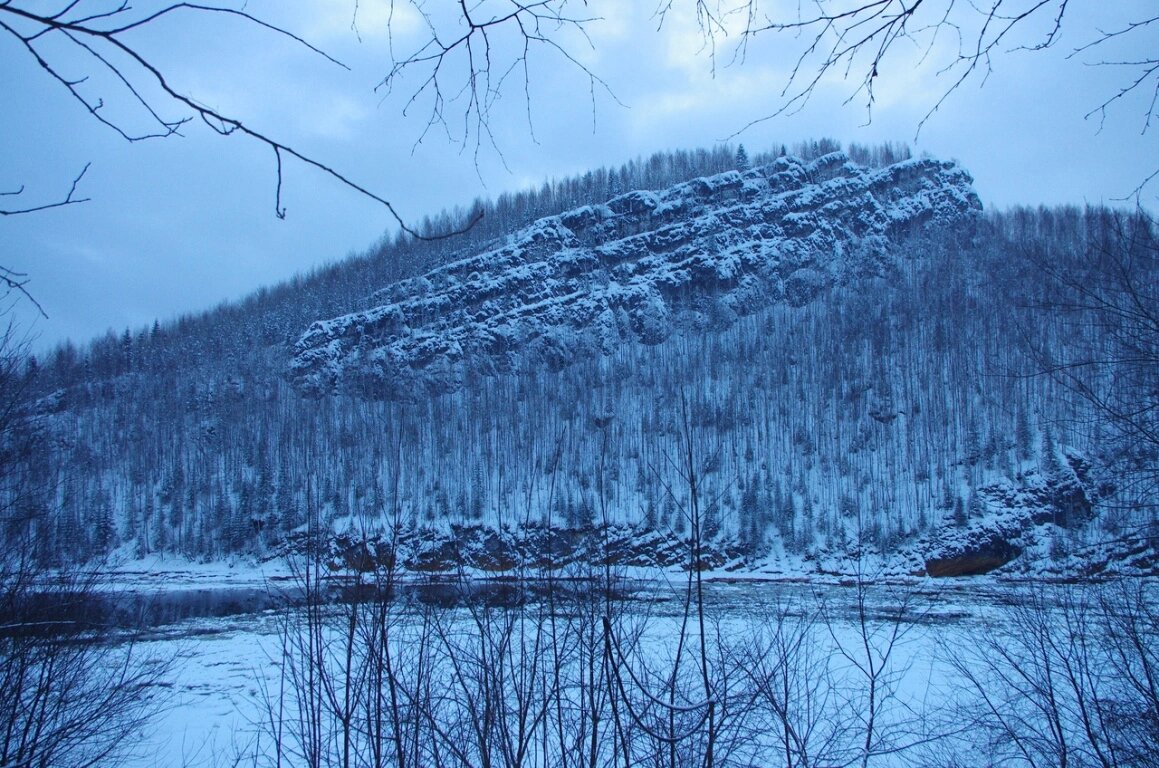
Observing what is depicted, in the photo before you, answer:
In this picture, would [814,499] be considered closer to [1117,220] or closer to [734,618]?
[734,618]

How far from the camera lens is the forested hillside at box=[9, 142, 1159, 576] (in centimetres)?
4200

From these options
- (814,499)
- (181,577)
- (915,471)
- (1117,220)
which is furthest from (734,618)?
(181,577)

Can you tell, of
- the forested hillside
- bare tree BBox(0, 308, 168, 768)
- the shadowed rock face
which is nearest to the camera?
bare tree BBox(0, 308, 168, 768)

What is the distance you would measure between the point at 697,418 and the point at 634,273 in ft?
151

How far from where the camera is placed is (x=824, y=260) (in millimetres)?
101188

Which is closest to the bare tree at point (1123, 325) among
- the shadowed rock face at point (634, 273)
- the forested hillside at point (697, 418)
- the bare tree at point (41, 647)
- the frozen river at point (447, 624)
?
the forested hillside at point (697, 418)

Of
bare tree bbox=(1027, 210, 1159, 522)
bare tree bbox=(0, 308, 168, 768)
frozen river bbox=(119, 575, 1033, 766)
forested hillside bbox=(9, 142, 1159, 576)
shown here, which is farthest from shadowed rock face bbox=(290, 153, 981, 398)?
bare tree bbox=(1027, 210, 1159, 522)

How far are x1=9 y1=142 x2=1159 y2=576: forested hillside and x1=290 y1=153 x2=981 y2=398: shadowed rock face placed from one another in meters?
0.90

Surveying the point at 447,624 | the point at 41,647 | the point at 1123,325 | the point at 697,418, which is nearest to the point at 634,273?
the point at 697,418

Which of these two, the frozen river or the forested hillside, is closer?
the frozen river

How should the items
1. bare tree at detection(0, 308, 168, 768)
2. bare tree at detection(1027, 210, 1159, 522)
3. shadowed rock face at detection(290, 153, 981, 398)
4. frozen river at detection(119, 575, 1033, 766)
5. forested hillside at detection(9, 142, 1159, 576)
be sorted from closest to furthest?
bare tree at detection(1027, 210, 1159, 522)
frozen river at detection(119, 575, 1033, 766)
bare tree at detection(0, 308, 168, 768)
forested hillside at detection(9, 142, 1159, 576)
shadowed rock face at detection(290, 153, 981, 398)

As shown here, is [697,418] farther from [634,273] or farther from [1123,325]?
[1123,325]

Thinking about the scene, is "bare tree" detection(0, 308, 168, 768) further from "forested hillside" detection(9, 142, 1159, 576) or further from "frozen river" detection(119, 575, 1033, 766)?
Answer: "frozen river" detection(119, 575, 1033, 766)

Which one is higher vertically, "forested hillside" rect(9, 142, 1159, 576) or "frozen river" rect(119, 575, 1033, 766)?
"forested hillside" rect(9, 142, 1159, 576)
